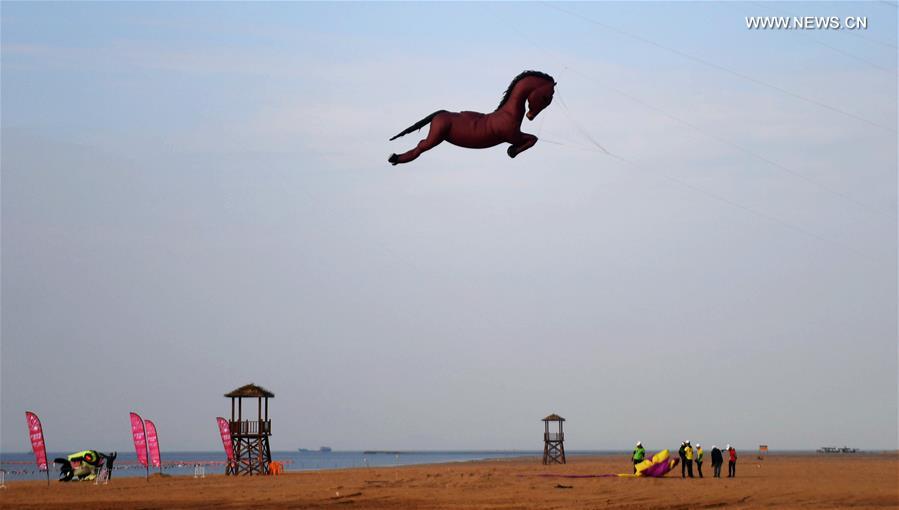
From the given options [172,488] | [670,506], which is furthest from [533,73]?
[172,488]

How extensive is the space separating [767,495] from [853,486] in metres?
5.20

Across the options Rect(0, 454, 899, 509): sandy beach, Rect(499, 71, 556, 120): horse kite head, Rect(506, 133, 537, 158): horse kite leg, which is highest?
Rect(499, 71, 556, 120): horse kite head

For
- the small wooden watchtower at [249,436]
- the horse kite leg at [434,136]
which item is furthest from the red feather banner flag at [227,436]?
the horse kite leg at [434,136]

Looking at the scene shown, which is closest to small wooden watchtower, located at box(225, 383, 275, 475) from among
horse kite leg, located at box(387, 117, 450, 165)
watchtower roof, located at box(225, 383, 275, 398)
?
watchtower roof, located at box(225, 383, 275, 398)

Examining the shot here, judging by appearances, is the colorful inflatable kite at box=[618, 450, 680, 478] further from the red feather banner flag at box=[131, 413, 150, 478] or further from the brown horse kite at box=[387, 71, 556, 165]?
the brown horse kite at box=[387, 71, 556, 165]

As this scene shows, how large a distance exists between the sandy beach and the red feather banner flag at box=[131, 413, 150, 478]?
5.13 ft

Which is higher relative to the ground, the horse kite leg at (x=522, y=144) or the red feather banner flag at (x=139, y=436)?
the horse kite leg at (x=522, y=144)

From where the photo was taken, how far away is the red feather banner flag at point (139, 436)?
44562mm

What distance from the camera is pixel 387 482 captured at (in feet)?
130

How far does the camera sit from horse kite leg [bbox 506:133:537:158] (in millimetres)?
18547

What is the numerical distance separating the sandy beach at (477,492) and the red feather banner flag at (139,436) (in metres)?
1.56

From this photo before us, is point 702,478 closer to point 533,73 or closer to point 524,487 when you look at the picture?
point 524,487

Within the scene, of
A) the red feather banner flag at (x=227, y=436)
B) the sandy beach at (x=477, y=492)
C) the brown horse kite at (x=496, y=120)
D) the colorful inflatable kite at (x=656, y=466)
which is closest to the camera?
the brown horse kite at (x=496, y=120)

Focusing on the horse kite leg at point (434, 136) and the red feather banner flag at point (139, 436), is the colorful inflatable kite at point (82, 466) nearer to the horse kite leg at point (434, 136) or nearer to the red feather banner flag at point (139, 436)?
the red feather banner flag at point (139, 436)
